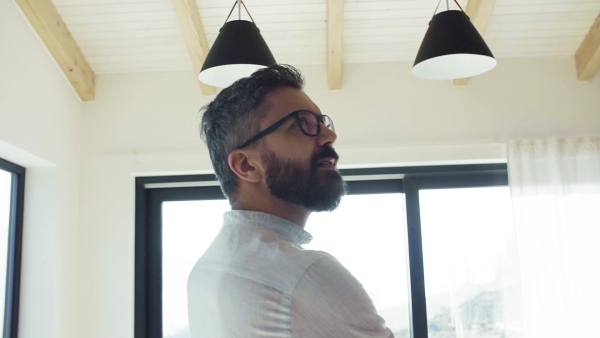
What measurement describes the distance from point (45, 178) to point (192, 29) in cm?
105

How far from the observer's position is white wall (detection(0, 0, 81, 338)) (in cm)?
301

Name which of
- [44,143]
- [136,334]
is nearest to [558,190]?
[136,334]

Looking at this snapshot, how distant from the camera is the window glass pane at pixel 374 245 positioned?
3662mm

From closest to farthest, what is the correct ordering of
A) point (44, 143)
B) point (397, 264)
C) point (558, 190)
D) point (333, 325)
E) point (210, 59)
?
point (333, 325), point (210, 59), point (44, 143), point (558, 190), point (397, 264)

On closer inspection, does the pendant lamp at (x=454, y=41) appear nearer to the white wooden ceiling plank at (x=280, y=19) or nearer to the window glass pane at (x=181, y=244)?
the white wooden ceiling plank at (x=280, y=19)

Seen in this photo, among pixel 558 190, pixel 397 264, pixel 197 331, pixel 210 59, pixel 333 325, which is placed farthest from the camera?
pixel 397 264

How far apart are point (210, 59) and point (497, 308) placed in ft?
7.04

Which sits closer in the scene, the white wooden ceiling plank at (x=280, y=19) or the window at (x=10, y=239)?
the window at (x=10, y=239)

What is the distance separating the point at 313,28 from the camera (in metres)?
3.41

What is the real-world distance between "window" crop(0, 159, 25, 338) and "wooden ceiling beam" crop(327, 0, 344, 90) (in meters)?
1.62

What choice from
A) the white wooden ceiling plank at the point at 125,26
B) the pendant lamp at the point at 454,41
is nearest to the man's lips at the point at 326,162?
the pendant lamp at the point at 454,41

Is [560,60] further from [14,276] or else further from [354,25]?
[14,276]

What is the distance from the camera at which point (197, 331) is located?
1002mm

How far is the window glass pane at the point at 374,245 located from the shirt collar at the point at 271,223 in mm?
2615
